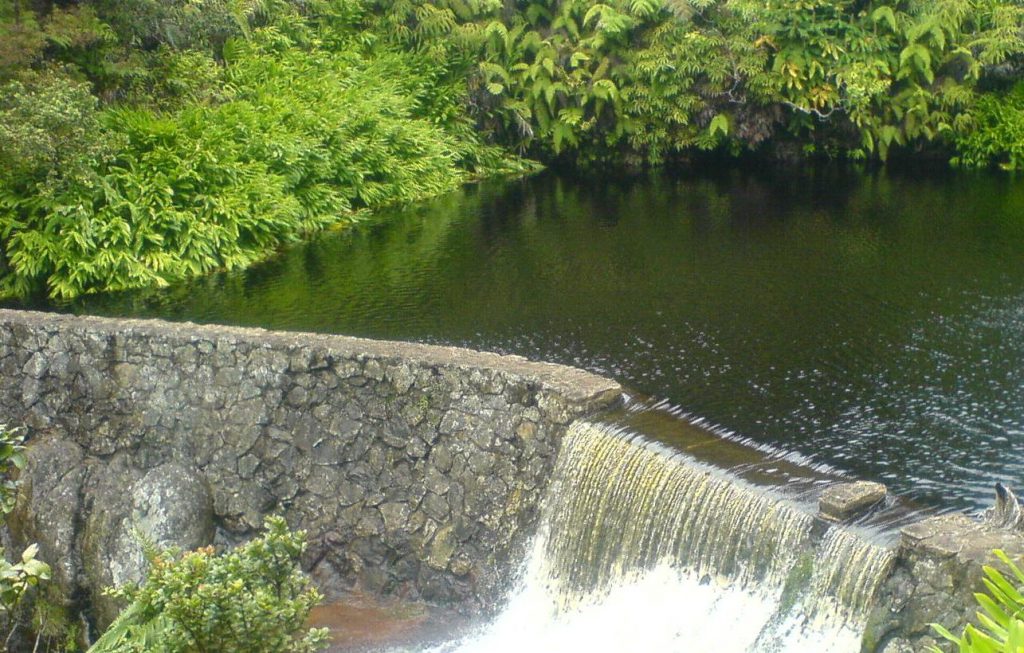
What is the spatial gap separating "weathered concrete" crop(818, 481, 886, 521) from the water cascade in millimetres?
131

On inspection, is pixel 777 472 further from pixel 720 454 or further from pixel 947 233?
pixel 947 233

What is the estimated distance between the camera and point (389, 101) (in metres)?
23.6

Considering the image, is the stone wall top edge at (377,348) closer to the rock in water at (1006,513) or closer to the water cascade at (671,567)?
the water cascade at (671,567)

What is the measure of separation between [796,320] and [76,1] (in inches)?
528

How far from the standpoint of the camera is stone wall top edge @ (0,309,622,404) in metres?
10.4

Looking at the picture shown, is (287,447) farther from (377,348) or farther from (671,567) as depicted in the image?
(671,567)

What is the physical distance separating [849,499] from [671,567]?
1679 mm

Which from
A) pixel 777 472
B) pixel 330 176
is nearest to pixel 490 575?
pixel 777 472

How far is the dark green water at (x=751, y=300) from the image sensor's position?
1033cm

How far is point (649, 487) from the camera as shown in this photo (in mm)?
9383

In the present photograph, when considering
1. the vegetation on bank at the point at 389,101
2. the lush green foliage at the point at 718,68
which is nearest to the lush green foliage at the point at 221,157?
the vegetation on bank at the point at 389,101

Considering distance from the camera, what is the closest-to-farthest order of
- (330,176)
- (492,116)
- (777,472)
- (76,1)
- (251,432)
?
(777,472), (251,432), (76,1), (330,176), (492,116)

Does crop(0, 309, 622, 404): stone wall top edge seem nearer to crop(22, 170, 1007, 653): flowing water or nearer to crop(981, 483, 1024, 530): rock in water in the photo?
crop(22, 170, 1007, 653): flowing water

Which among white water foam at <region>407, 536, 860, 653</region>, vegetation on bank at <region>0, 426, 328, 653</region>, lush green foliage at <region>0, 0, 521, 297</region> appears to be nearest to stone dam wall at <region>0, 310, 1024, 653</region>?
white water foam at <region>407, 536, 860, 653</region>
